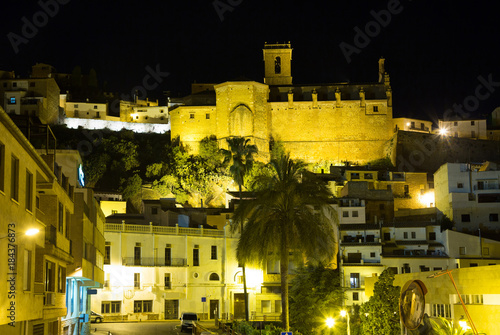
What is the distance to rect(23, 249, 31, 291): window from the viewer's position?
2003cm

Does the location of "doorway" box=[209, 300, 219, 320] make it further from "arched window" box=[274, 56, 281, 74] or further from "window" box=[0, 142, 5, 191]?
"arched window" box=[274, 56, 281, 74]

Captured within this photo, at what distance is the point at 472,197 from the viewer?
72.1m

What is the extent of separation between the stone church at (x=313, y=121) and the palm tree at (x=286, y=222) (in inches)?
2554

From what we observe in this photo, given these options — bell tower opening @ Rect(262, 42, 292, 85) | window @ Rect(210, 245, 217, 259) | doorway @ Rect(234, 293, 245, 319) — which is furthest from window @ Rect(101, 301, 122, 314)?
bell tower opening @ Rect(262, 42, 292, 85)

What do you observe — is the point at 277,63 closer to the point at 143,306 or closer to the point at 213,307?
the point at 213,307

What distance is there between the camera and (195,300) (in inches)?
2224

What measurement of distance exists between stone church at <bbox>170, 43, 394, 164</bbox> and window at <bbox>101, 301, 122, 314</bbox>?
47301 mm

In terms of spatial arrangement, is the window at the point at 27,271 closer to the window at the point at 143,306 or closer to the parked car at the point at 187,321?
the parked car at the point at 187,321

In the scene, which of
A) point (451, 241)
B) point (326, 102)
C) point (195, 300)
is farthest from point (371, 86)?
point (195, 300)

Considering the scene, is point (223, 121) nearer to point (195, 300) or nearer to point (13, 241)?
point (195, 300)

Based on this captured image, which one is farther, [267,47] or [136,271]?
[267,47]

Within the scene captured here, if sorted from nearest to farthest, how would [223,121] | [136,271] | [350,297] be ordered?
[136,271]
[350,297]
[223,121]

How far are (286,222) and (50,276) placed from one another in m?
11.3

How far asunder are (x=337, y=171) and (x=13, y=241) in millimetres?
71816
